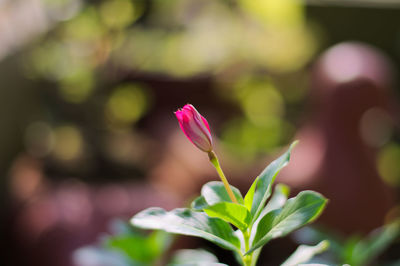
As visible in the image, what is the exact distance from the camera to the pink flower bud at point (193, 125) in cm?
33

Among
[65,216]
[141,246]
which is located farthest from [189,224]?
[65,216]

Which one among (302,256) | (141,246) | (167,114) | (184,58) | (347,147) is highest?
(184,58)

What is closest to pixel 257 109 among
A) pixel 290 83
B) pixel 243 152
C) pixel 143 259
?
Result: pixel 290 83

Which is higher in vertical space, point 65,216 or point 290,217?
point 65,216

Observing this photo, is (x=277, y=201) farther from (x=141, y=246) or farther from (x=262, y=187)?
(x=141, y=246)

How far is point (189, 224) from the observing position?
1.12 feet

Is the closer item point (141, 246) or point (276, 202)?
point (276, 202)

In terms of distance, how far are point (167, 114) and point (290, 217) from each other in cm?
201

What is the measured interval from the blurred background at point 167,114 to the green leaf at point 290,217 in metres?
1.09

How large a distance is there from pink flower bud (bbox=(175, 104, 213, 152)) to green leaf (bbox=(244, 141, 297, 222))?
0.13ft

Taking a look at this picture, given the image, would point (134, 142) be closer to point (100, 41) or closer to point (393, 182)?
point (100, 41)

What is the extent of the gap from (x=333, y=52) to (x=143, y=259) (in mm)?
1271

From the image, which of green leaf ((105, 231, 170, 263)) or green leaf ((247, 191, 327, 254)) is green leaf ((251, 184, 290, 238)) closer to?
green leaf ((247, 191, 327, 254))

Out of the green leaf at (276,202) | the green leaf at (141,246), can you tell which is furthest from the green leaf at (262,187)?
the green leaf at (141,246)
